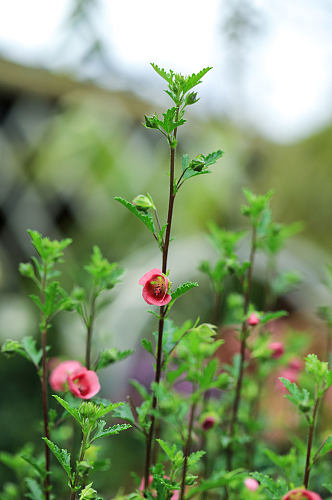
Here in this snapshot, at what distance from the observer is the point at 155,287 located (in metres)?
0.34

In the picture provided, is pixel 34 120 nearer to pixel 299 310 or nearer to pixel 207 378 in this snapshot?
pixel 299 310

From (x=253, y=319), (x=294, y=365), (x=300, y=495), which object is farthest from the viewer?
(x=294, y=365)

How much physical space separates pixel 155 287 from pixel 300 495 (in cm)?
15

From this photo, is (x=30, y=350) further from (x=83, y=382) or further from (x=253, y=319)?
(x=253, y=319)

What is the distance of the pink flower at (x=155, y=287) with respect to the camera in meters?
0.31

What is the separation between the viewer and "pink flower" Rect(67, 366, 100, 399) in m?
0.35

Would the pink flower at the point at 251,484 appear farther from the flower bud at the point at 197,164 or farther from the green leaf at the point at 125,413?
the flower bud at the point at 197,164

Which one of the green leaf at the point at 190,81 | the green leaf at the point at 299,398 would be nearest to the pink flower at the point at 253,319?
the green leaf at the point at 299,398

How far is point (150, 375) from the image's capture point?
135cm

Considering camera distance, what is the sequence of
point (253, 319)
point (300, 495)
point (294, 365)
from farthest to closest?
point (294, 365), point (253, 319), point (300, 495)

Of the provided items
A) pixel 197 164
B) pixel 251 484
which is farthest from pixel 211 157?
pixel 251 484

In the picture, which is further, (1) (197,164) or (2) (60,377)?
(2) (60,377)

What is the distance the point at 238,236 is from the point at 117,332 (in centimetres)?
86

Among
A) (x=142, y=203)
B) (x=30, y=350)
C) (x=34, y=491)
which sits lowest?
(x=34, y=491)
